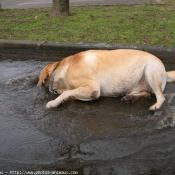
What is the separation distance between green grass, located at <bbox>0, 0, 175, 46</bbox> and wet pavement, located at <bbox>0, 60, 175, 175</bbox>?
7.68ft

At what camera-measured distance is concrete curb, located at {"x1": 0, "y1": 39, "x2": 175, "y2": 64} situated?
5.85 m

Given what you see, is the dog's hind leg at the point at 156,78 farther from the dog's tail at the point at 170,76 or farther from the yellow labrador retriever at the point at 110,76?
the dog's tail at the point at 170,76

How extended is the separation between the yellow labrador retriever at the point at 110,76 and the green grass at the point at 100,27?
204 centimetres

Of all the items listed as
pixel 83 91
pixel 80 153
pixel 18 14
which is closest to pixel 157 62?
pixel 83 91

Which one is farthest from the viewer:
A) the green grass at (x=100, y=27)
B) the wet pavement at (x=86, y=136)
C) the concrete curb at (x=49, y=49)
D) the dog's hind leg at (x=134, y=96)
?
the green grass at (x=100, y=27)

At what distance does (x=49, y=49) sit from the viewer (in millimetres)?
6453

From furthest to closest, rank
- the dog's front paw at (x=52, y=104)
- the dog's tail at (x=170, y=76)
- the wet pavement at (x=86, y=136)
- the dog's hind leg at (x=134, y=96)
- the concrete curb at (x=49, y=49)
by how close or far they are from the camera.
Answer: the concrete curb at (x=49, y=49) < the dog's tail at (x=170, y=76) < the dog's hind leg at (x=134, y=96) < the dog's front paw at (x=52, y=104) < the wet pavement at (x=86, y=136)

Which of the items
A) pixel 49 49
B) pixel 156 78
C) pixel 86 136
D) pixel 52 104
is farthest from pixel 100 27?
pixel 86 136

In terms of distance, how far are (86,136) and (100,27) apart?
16.1 feet

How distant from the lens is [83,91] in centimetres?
420

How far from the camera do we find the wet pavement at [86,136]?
2896 millimetres

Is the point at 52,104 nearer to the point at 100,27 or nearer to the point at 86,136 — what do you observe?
the point at 86,136

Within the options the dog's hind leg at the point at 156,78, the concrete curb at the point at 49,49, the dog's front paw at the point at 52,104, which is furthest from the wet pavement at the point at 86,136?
the concrete curb at the point at 49,49

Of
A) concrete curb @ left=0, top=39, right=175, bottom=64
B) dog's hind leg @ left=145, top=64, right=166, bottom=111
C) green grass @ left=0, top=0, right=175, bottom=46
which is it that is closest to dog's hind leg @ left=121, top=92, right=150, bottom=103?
dog's hind leg @ left=145, top=64, right=166, bottom=111
